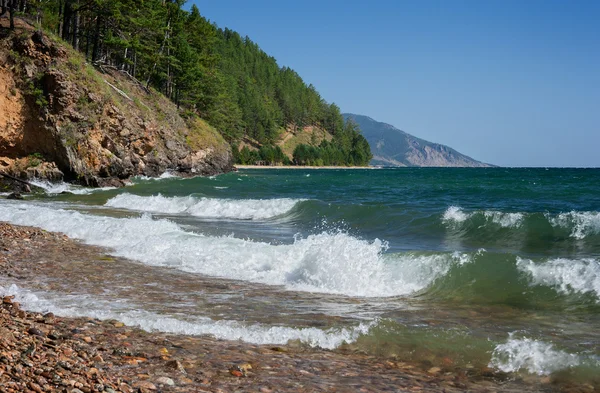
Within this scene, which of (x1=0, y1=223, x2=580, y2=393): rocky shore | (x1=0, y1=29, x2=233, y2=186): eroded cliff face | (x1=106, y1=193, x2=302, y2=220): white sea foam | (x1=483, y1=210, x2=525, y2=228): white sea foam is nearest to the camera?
(x1=0, y1=223, x2=580, y2=393): rocky shore

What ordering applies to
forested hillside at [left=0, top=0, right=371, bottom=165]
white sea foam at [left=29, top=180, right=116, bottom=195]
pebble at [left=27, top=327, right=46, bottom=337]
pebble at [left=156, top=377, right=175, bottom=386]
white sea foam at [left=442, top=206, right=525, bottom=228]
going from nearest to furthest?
pebble at [left=156, top=377, right=175, bottom=386], pebble at [left=27, top=327, right=46, bottom=337], white sea foam at [left=442, top=206, right=525, bottom=228], white sea foam at [left=29, top=180, right=116, bottom=195], forested hillside at [left=0, top=0, right=371, bottom=165]

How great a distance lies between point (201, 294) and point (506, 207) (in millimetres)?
21767

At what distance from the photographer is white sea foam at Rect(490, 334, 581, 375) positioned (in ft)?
20.1

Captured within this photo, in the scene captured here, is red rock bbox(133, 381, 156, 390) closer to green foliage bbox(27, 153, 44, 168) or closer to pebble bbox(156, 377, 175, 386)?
pebble bbox(156, 377, 175, 386)

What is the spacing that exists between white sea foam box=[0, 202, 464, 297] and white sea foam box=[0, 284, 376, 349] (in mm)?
3115

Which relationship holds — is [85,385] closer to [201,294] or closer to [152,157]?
[201,294]

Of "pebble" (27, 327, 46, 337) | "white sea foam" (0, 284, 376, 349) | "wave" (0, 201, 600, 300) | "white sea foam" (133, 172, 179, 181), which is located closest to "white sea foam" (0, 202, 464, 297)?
"wave" (0, 201, 600, 300)

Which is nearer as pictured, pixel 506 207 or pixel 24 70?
pixel 506 207

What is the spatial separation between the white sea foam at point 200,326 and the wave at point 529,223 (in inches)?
501

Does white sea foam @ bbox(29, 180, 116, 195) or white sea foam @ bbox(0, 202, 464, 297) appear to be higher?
white sea foam @ bbox(29, 180, 116, 195)

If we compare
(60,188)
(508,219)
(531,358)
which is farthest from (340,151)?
(531,358)

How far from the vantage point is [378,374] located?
18.9 ft

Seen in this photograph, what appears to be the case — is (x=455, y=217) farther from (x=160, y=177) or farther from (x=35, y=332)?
(x=160, y=177)

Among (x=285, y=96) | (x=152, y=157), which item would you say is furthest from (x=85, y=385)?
(x=285, y=96)
